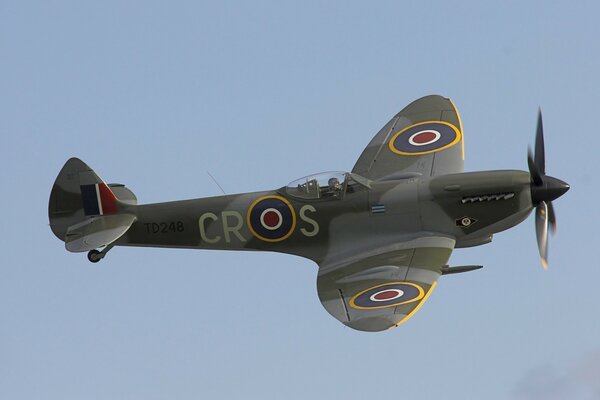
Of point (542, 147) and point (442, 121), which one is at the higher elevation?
point (442, 121)

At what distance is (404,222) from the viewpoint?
89.6ft

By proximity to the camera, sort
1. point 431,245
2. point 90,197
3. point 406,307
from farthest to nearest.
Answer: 1. point 90,197
2. point 431,245
3. point 406,307


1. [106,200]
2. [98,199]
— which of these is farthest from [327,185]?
[98,199]

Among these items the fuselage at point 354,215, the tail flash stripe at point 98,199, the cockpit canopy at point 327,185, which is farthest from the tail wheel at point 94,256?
the cockpit canopy at point 327,185

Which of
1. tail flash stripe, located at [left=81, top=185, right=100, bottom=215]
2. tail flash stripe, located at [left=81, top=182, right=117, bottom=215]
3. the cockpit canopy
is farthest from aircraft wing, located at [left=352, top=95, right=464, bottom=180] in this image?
tail flash stripe, located at [left=81, top=185, right=100, bottom=215]

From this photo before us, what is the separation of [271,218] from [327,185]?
48.8 inches

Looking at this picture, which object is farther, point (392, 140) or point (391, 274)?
point (392, 140)

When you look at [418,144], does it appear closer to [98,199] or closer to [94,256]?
[98,199]

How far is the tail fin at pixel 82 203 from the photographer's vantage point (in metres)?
28.8

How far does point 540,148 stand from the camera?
2739 centimetres

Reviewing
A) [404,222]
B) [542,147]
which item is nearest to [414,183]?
[404,222]

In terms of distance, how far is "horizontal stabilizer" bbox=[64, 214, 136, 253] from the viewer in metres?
28.0

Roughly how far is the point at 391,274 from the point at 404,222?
133 cm

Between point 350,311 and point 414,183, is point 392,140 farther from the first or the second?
point 350,311
